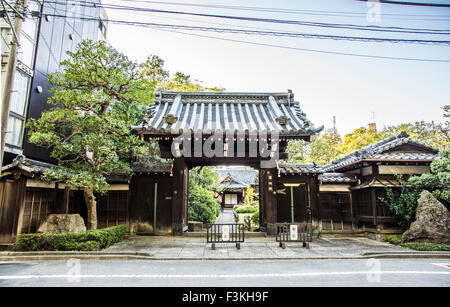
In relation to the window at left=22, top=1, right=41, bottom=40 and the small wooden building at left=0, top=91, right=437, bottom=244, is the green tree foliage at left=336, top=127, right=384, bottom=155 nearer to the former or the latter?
the small wooden building at left=0, top=91, right=437, bottom=244

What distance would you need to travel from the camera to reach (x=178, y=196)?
11.8 m

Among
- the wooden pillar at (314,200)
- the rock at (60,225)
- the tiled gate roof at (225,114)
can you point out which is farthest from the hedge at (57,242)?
the wooden pillar at (314,200)

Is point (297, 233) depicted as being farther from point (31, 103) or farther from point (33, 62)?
point (33, 62)

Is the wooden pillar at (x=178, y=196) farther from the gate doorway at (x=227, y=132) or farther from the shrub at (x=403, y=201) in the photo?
the shrub at (x=403, y=201)

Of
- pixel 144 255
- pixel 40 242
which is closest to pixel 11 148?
pixel 40 242

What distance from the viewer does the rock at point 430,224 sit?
32.2 feet

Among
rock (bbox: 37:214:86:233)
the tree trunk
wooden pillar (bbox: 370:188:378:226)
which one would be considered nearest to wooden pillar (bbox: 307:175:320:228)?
wooden pillar (bbox: 370:188:378:226)

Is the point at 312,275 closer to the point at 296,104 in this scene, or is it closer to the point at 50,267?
the point at 50,267

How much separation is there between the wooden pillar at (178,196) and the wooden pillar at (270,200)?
12.6ft

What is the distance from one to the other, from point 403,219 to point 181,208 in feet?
32.2

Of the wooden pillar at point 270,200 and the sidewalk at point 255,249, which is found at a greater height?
the wooden pillar at point 270,200

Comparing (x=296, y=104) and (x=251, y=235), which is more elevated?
(x=296, y=104)

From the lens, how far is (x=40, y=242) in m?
8.62

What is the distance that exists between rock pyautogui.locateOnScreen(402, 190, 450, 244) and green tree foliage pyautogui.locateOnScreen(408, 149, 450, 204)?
0.50 m
